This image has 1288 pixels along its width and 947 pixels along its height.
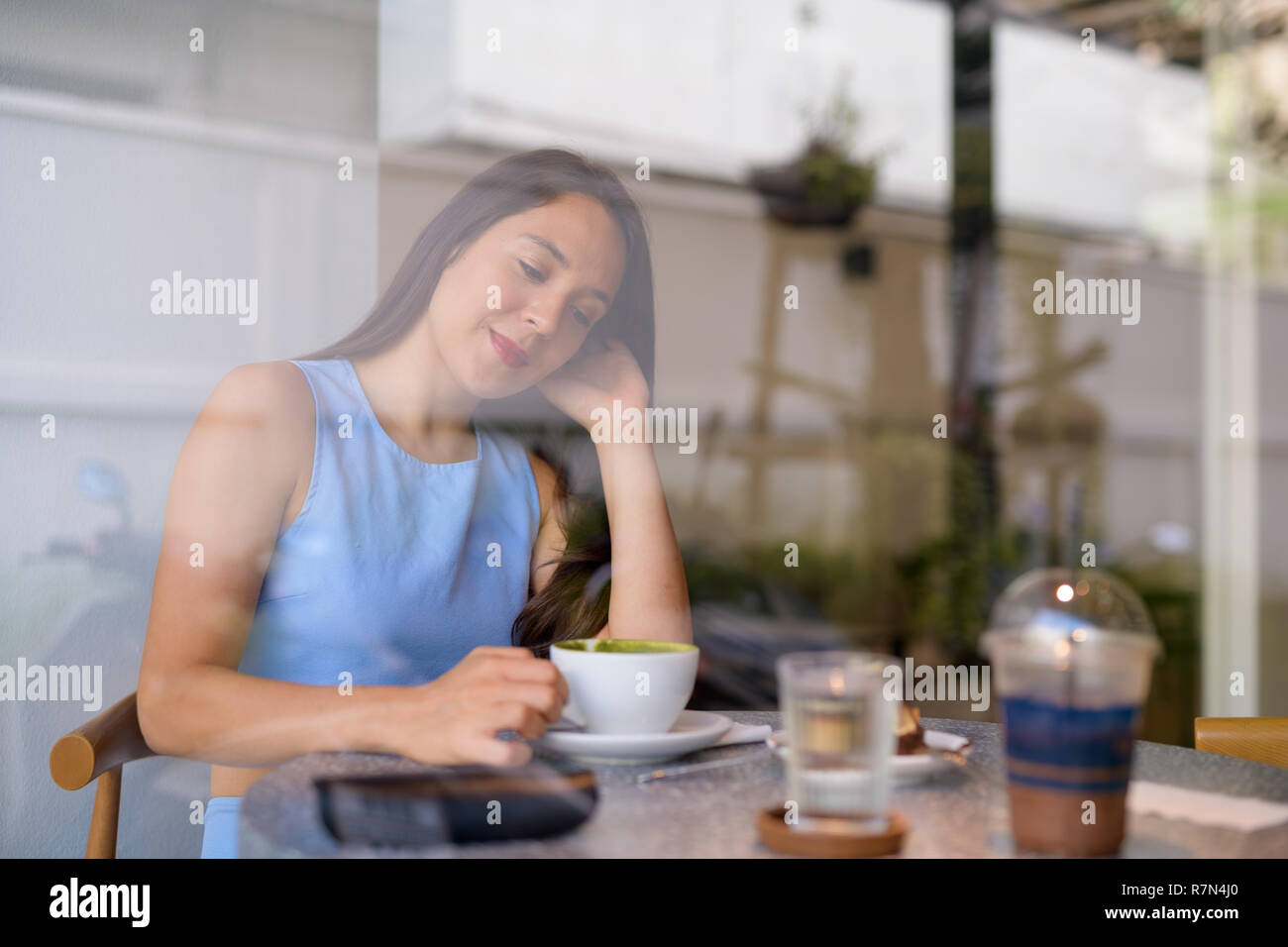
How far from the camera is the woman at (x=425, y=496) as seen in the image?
880 millimetres

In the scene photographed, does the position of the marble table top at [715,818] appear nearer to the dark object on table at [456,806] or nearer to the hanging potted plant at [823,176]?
the dark object on table at [456,806]

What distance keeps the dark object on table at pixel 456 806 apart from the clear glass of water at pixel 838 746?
114 mm

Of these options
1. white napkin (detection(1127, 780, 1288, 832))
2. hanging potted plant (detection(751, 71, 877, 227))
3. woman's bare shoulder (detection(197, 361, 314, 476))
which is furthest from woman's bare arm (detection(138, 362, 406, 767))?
hanging potted plant (detection(751, 71, 877, 227))

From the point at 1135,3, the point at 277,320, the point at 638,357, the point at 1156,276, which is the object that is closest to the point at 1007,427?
the point at 1156,276

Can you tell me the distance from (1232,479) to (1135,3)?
3.29ft

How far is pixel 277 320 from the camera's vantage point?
3.18 feet

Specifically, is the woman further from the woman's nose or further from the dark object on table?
the dark object on table

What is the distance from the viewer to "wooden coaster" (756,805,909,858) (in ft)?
1.68

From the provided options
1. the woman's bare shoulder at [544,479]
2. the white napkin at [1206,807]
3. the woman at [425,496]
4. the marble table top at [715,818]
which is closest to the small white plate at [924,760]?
the marble table top at [715,818]

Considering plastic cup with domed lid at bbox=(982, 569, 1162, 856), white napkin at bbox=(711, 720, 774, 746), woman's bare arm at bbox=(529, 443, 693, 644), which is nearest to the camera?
plastic cup with domed lid at bbox=(982, 569, 1162, 856)

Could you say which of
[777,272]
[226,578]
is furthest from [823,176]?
[226,578]

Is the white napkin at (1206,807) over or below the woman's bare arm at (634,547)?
below

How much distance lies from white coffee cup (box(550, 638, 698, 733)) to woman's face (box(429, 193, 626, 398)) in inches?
18.2
